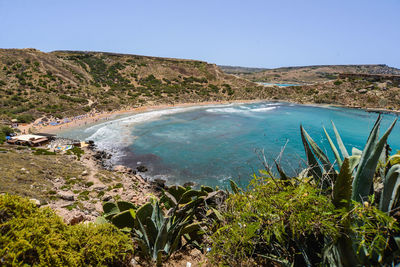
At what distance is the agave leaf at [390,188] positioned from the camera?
2318 mm

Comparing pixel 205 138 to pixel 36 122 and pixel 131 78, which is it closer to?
pixel 36 122

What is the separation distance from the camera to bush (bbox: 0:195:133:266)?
2623 millimetres

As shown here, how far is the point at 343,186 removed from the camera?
2350 millimetres

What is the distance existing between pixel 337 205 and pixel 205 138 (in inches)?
792

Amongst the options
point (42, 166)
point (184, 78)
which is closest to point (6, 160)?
point (42, 166)

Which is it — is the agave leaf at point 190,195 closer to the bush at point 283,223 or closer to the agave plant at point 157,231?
the agave plant at point 157,231

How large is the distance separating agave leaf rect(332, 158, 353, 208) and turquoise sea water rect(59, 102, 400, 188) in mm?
6704

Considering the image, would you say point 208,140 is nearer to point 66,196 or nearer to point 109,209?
point 66,196

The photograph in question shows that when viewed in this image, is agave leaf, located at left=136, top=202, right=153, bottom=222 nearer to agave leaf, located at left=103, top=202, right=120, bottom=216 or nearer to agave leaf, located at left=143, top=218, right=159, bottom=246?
agave leaf, located at left=143, top=218, right=159, bottom=246

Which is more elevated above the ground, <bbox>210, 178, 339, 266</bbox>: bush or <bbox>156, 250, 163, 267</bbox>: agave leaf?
<bbox>210, 178, 339, 266</bbox>: bush

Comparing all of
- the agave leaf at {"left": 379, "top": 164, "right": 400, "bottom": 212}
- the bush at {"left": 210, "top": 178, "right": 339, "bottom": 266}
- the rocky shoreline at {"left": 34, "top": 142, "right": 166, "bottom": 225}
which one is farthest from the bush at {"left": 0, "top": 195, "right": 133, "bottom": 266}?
the agave leaf at {"left": 379, "top": 164, "right": 400, "bottom": 212}

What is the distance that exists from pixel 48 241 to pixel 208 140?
1933 centimetres

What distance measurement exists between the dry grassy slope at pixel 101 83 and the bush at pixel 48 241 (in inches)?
1165

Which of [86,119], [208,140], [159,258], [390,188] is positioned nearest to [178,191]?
[159,258]
